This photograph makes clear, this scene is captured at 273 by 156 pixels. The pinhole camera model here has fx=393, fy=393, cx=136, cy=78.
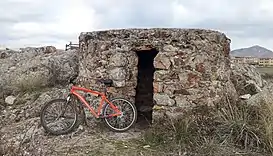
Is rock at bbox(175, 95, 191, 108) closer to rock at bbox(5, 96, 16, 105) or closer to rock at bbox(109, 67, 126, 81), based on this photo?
rock at bbox(109, 67, 126, 81)

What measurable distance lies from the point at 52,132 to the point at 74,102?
2.13 feet

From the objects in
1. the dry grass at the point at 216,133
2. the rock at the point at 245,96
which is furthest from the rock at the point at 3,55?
the rock at the point at 245,96

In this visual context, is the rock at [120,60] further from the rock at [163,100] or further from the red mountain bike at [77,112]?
the rock at [163,100]

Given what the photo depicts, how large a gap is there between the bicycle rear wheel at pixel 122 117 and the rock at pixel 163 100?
429 millimetres

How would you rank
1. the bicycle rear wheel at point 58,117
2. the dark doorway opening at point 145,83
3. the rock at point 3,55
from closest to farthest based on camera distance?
the bicycle rear wheel at point 58,117
the dark doorway opening at point 145,83
the rock at point 3,55

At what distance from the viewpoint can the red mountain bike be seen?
22.5 ft

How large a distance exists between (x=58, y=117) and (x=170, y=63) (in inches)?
87.0

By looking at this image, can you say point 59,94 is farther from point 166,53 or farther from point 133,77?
point 166,53

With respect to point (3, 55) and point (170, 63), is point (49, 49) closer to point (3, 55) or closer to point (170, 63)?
point (3, 55)

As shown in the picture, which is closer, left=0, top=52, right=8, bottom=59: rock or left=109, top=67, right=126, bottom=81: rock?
left=109, top=67, right=126, bottom=81: rock

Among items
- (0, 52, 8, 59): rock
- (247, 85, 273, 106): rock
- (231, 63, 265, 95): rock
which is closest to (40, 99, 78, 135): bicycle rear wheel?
(247, 85, 273, 106): rock

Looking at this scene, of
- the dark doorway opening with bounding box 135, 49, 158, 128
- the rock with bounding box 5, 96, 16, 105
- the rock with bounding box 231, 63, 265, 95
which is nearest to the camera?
the dark doorway opening with bounding box 135, 49, 158, 128

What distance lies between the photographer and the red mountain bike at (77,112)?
6867 millimetres

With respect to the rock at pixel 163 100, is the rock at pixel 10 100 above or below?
below
